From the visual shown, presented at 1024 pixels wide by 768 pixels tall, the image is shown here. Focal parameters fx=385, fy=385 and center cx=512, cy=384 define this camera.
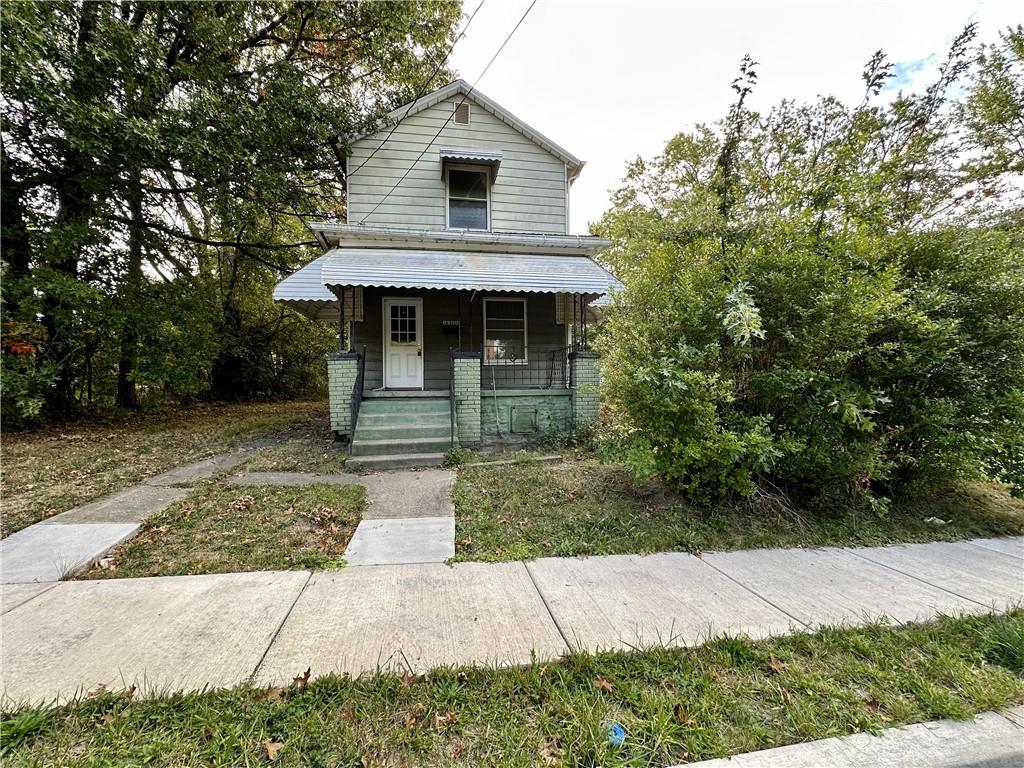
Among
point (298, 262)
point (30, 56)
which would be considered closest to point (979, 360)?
point (30, 56)

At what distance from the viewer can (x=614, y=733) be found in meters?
1.62

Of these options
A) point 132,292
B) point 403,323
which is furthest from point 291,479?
point 132,292

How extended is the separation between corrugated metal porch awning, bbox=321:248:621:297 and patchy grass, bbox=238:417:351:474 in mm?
2933

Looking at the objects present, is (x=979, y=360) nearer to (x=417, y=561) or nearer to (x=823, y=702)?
(x=823, y=702)

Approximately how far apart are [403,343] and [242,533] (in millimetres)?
5618

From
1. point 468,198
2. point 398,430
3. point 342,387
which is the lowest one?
point 398,430

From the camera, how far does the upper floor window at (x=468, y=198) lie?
→ 29.5 ft

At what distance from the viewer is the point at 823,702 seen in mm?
1784

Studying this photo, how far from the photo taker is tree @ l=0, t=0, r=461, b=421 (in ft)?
22.2

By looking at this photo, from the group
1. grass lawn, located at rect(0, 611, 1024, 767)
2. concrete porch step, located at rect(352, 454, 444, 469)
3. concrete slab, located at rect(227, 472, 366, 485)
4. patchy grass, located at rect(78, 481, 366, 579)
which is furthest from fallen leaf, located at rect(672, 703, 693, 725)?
concrete porch step, located at rect(352, 454, 444, 469)

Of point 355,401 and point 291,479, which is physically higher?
point 355,401

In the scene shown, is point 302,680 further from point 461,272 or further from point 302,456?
point 461,272

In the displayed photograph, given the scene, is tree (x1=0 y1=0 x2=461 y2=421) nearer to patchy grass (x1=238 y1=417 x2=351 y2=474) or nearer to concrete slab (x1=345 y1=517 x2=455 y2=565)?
patchy grass (x1=238 y1=417 x2=351 y2=474)

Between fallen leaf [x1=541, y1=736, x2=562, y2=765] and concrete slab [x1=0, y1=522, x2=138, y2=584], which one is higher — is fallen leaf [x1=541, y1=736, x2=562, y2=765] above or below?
below
